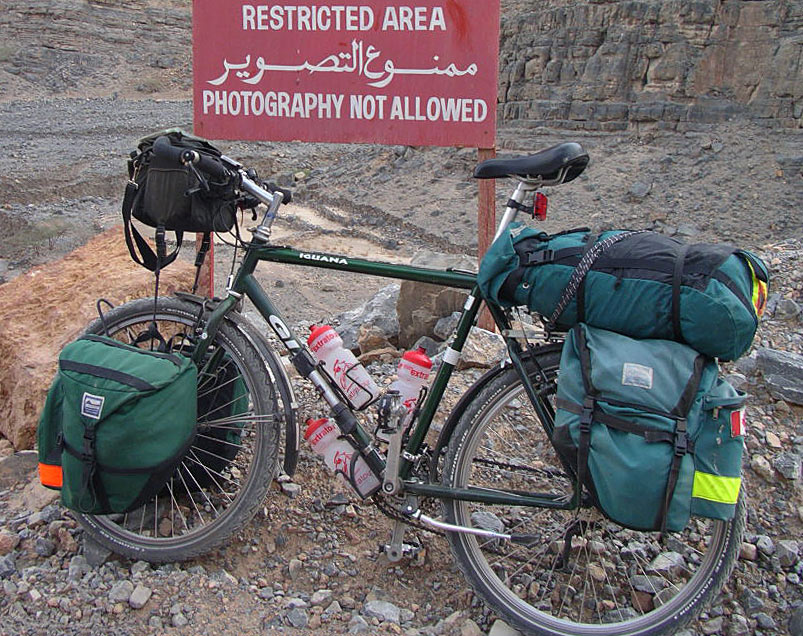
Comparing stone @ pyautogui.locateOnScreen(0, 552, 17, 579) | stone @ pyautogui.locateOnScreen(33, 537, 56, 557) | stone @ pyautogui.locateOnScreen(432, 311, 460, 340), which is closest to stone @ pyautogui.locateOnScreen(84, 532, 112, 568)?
stone @ pyautogui.locateOnScreen(33, 537, 56, 557)

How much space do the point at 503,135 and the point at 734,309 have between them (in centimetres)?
1544

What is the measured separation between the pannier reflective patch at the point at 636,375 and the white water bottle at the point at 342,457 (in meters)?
1.01

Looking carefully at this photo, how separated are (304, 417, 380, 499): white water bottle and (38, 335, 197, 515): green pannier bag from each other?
454 millimetres

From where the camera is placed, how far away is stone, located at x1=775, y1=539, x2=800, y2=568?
2.95m

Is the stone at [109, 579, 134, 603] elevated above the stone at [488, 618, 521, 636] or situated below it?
below

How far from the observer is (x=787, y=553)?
9.71ft

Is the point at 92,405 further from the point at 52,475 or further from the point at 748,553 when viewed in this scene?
the point at 748,553

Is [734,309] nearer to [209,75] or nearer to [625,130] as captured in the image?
[209,75]

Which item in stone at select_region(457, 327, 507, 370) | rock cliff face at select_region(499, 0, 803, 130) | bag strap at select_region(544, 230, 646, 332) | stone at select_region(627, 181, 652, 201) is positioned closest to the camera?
bag strap at select_region(544, 230, 646, 332)

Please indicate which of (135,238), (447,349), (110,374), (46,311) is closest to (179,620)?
(110,374)

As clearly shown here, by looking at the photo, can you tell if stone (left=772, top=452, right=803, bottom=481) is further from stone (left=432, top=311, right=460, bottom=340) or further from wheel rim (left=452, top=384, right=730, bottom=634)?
stone (left=432, top=311, right=460, bottom=340)

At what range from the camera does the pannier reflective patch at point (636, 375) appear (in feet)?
7.47

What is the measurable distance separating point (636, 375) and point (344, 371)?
108cm

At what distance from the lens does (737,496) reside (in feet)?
7.67
